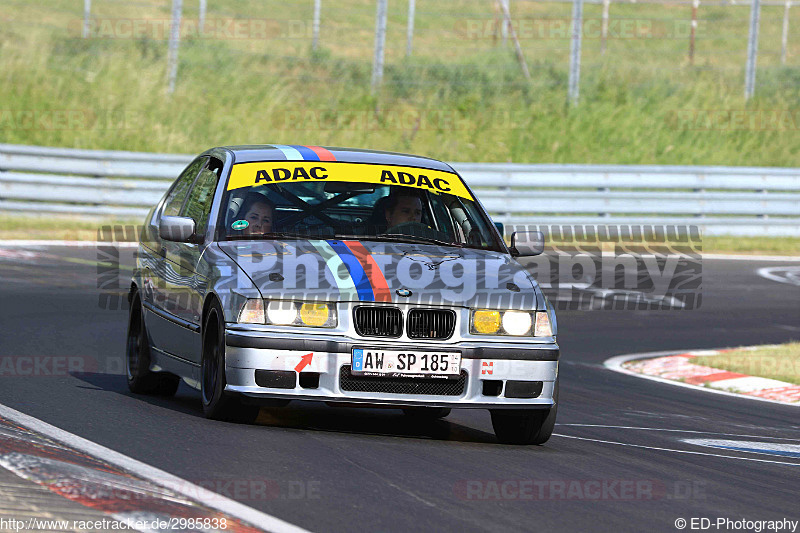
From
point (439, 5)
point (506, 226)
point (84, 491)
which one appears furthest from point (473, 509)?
point (439, 5)

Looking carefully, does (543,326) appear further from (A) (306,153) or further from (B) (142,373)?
(B) (142,373)

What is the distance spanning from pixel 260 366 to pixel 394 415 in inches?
81.1

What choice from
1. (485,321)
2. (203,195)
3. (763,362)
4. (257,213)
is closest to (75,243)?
(763,362)

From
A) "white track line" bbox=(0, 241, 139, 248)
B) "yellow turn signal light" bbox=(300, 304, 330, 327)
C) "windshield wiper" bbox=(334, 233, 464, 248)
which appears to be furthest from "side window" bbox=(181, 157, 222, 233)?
"white track line" bbox=(0, 241, 139, 248)

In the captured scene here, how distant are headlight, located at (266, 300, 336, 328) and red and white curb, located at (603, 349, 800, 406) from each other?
545cm

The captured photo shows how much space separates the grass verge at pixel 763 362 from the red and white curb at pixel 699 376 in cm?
11

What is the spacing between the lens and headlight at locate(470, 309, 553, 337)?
7238 millimetres

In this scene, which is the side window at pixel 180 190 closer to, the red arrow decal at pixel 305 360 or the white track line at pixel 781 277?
the red arrow decal at pixel 305 360

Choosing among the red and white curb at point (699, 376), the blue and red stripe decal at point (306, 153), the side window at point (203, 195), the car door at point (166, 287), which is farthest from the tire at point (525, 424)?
the red and white curb at point (699, 376)

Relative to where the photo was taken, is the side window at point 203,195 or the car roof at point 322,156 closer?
the side window at point 203,195

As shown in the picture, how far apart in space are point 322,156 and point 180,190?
49.6 inches

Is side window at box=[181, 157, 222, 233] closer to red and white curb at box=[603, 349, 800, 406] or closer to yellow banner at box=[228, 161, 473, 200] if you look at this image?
yellow banner at box=[228, 161, 473, 200]

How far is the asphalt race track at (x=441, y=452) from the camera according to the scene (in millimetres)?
5566

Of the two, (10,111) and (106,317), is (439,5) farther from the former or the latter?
(106,317)
